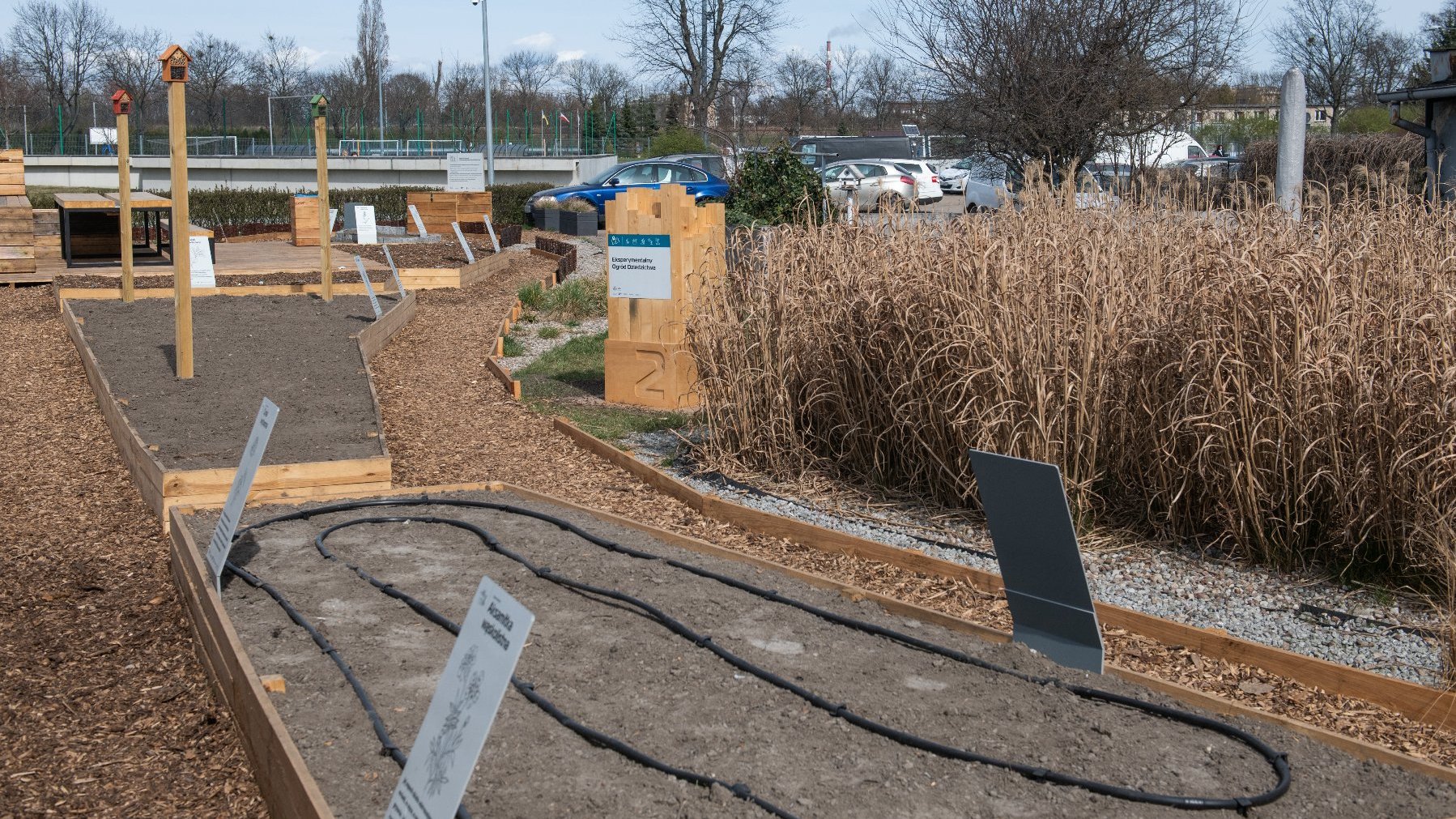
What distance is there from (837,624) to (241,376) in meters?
5.77

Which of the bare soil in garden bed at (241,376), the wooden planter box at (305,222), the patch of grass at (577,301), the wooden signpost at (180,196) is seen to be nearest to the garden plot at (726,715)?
the bare soil in garden bed at (241,376)

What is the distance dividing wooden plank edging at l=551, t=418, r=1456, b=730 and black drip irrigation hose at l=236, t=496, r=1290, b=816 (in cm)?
68

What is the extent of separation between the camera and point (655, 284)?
358 inches

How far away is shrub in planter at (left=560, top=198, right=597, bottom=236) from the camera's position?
2294 cm

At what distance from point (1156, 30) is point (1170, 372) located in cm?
931

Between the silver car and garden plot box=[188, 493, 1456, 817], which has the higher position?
the silver car

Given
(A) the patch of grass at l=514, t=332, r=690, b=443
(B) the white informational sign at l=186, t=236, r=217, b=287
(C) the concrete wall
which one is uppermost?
(C) the concrete wall

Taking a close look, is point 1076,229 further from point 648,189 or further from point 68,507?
point 68,507

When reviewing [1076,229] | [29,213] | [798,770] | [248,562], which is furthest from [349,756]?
[29,213]

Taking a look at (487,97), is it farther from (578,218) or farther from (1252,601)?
(1252,601)

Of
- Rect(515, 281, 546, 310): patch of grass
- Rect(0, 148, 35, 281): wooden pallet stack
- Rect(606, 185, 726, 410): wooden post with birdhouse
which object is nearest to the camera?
Rect(606, 185, 726, 410): wooden post with birdhouse

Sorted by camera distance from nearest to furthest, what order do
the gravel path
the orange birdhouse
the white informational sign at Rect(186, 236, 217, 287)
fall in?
the gravel path
the orange birdhouse
the white informational sign at Rect(186, 236, 217, 287)

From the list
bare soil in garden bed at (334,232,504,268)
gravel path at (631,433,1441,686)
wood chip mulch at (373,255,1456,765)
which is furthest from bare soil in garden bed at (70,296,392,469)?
bare soil in garden bed at (334,232,504,268)

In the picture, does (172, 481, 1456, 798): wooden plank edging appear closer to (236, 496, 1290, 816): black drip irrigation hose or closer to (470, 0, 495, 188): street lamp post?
(236, 496, 1290, 816): black drip irrigation hose
